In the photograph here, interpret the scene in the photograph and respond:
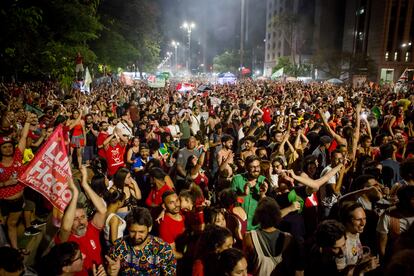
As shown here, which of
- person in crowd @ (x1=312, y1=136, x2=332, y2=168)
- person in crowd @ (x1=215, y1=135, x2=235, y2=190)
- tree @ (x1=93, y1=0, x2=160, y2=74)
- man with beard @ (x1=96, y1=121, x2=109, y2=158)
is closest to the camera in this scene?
person in crowd @ (x1=215, y1=135, x2=235, y2=190)

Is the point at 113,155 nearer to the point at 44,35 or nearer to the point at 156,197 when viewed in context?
the point at 156,197

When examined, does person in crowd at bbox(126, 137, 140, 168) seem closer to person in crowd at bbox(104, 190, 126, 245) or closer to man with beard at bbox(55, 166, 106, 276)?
person in crowd at bbox(104, 190, 126, 245)

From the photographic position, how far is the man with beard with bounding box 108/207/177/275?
3.03 meters

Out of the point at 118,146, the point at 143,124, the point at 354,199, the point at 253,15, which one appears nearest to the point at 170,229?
the point at 354,199

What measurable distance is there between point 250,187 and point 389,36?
206ft

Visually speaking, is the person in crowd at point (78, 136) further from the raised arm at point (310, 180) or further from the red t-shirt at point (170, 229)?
the raised arm at point (310, 180)

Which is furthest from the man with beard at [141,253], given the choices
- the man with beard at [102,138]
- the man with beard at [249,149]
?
the man with beard at [102,138]

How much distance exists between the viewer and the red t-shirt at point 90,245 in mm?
Result: 3322

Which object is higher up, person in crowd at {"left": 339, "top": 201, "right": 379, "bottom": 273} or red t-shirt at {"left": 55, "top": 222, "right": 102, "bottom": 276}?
person in crowd at {"left": 339, "top": 201, "right": 379, "bottom": 273}

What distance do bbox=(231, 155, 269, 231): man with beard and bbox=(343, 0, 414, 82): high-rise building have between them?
5588 cm

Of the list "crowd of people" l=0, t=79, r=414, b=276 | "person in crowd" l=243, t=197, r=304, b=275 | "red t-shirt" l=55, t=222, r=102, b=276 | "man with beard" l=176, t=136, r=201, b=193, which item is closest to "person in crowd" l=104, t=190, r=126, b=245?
"crowd of people" l=0, t=79, r=414, b=276

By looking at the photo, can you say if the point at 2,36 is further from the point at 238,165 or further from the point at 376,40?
the point at 376,40

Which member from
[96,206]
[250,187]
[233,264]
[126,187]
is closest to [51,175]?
[96,206]

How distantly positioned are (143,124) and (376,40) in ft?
192
